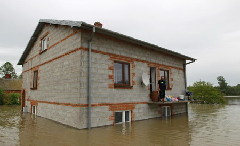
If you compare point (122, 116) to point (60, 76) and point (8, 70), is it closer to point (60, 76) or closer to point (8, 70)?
point (60, 76)

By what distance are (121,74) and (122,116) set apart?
2275mm

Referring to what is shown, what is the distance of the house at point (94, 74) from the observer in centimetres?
866

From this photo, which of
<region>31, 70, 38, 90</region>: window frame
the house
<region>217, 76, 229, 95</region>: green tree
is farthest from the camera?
<region>217, 76, 229, 95</region>: green tree

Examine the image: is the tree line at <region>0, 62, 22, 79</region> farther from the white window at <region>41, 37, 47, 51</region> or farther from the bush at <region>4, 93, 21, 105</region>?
the white window at <region>41, 37, 47, 51</region>

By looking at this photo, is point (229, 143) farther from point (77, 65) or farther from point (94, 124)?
point (77, 65)

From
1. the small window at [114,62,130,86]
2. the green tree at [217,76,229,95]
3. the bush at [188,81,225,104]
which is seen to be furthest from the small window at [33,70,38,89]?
the green tree at [217,76,229,95]

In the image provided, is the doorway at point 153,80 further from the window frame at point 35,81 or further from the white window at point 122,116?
the window frame at point 35,81

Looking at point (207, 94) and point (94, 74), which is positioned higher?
point (94, 74)

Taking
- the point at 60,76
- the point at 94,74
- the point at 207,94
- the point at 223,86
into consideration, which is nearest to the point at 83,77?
the point at 94,74

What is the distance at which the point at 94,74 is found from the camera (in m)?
8.95

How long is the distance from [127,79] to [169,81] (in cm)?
444

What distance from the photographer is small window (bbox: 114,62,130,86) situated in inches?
399

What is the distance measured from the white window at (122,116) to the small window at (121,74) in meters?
1.55

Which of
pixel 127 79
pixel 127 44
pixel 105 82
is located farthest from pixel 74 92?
pixel 127 44
